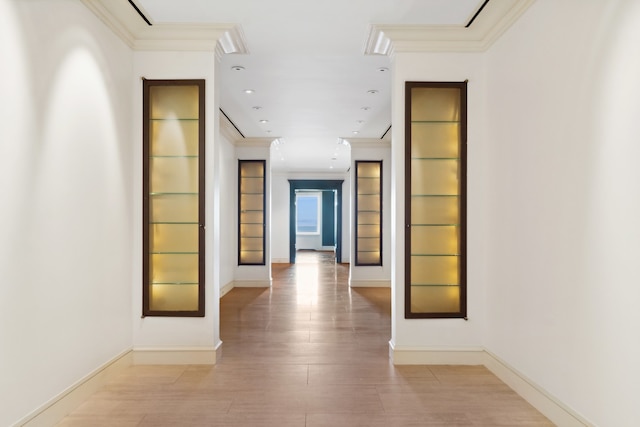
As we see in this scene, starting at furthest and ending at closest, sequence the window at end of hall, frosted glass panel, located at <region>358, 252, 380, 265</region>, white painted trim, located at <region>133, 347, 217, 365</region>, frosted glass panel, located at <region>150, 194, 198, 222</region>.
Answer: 1. the window at end of hall
2. frosted glass panel, located at <region>358, 252, 380, 265</region>
3. frosted glass panel, located at <region>150, 194, 198, 222</region>
4. white painted trim, located at <region>133, 347, 217, 365</region>

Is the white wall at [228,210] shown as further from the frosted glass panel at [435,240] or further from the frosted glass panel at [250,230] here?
the frosted glass panel at [435,240]

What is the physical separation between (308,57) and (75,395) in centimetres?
347

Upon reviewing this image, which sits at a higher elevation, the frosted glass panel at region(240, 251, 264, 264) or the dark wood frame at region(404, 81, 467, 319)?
the dark wood frame at region(404, 81, 467, 319)

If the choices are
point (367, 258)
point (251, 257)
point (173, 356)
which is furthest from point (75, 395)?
point (367, 258)

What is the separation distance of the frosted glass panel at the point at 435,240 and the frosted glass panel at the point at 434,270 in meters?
0.06

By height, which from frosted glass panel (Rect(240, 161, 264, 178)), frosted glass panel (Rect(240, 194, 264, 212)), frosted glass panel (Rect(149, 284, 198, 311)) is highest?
frosted glass panel (Rect(240, 161, 264, 178))

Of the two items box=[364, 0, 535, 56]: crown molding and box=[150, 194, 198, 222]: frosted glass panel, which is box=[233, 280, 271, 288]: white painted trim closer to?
box=[150, 194, 198, 222]: frosted glass panel

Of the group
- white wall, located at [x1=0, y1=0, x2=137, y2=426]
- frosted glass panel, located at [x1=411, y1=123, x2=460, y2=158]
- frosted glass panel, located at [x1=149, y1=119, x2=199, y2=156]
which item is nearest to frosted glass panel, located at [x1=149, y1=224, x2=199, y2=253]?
white wall, located at [x1=0, y1=0, x2=137, y2=426]

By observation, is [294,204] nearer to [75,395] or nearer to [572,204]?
[75,395]

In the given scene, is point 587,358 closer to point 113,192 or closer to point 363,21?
point 363,21

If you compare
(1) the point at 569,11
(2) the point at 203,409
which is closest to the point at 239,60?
(1) the point at 569,11

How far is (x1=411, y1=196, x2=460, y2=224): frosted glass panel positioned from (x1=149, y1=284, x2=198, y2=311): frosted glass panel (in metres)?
2.14

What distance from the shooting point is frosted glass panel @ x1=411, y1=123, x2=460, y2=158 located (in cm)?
390

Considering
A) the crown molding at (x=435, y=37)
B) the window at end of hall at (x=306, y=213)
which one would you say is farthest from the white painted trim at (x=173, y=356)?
the window at end of hall at (x=306, y=213)
